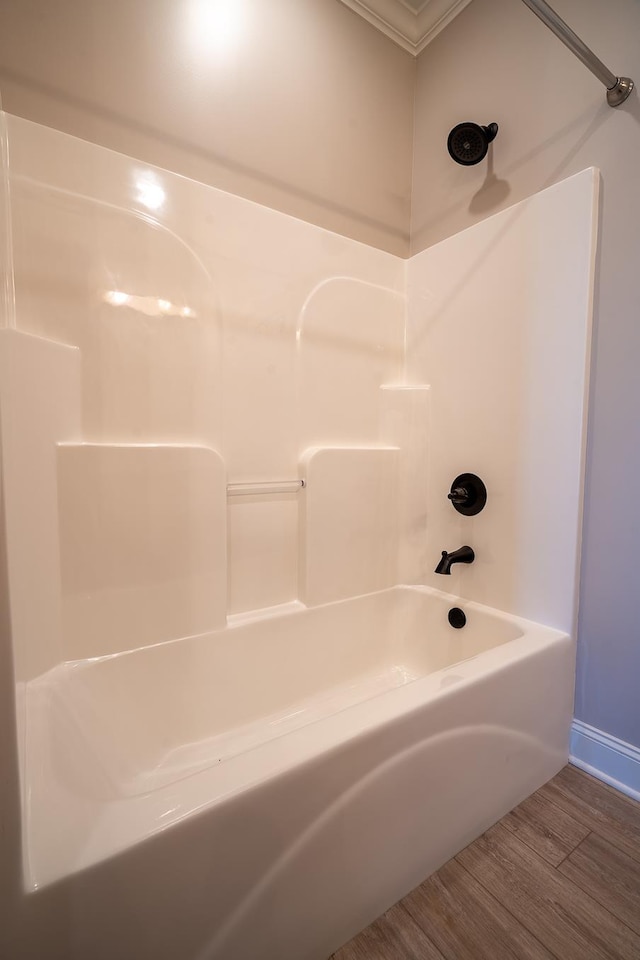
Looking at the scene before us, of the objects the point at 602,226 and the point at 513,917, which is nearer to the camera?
the point at 513,917

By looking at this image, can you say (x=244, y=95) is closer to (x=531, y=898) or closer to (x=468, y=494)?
(x=468, y=494)

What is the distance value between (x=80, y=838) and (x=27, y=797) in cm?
14

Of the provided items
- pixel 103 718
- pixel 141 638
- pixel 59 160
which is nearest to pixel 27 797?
pixel 103 718

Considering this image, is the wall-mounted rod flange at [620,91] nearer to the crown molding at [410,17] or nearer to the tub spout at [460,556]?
the crown molding at [410,17]

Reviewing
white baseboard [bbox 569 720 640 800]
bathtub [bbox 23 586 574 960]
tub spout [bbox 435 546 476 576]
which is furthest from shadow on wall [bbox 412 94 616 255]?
white baseboard [bbox 569 720 640 800]

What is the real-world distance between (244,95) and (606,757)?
2767mm

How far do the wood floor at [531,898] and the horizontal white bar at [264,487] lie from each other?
4.14 feet

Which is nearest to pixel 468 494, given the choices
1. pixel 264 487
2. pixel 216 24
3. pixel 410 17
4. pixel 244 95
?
pixel 264 487

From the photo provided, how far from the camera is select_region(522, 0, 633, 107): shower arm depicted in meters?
1.12

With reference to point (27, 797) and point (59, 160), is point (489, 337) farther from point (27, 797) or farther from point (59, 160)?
point (27, 797)

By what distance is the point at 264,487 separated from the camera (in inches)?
64.7

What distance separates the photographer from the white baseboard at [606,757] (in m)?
1.35

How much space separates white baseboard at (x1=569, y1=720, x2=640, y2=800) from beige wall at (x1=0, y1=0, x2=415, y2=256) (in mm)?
2217

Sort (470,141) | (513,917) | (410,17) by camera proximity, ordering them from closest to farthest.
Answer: (513,917), (470,141), (410,17)
